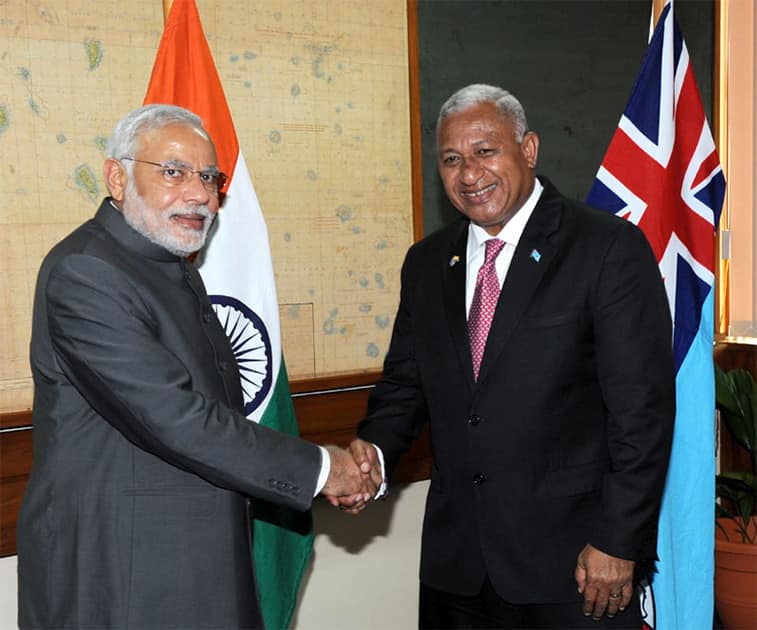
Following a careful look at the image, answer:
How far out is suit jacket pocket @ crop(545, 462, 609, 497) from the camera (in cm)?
185

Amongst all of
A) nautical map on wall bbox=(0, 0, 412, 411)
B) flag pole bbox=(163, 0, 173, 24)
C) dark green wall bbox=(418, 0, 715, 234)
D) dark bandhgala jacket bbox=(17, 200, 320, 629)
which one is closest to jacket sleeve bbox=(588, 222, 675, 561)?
dark bandhgala jacket bbox=(17, 200, 320, 629)

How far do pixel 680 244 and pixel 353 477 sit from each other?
4.38ft

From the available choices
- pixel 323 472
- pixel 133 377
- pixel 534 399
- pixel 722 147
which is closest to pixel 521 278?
pixel 534 399

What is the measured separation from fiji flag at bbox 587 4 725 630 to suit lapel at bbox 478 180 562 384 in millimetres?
854

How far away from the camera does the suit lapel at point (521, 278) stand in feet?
6.16

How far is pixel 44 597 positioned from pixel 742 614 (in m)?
2.69

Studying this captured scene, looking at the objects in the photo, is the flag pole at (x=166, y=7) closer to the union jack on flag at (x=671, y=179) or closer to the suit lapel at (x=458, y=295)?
the suit lapel at (x=458, y=295)

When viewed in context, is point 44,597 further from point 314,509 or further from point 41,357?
point 314,509

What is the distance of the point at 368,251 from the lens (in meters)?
3.06

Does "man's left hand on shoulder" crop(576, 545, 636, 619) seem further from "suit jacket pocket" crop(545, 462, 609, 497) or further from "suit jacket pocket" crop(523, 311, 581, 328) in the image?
"suit jacket pocket" crop(523, 311, 581, 328)

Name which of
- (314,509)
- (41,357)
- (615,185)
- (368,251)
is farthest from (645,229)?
(41,357)

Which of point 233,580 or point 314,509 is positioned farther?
point 314,509

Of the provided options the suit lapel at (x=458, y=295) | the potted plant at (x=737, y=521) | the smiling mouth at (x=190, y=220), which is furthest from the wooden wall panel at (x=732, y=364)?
the smiling mouth at (x=190, y=220)

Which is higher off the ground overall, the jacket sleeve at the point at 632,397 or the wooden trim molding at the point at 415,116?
the wooden trim molding at the point at 415,116
